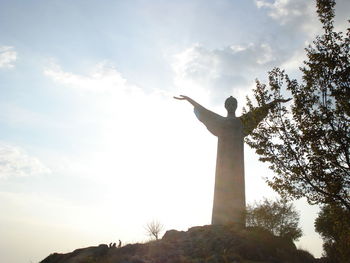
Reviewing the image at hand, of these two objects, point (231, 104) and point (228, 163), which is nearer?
point (228, 163)

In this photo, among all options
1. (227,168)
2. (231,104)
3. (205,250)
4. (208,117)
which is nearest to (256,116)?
(205,250)

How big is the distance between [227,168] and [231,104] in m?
5.57

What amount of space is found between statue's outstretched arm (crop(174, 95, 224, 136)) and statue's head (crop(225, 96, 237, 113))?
3.69ft

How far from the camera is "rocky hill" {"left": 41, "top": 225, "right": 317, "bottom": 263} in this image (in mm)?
19219

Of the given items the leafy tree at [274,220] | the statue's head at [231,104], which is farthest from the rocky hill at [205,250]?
the statue's head at [231,104]

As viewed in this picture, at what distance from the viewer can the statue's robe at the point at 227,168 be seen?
23.9 meters

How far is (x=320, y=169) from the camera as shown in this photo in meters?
12.6

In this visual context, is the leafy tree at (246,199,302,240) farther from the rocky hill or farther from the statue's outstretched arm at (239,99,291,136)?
the statue's outstretched arm at (239,99,291,136)

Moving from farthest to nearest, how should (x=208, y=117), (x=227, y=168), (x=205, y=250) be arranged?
(x=208, y=117) → (x=227, y=168) → (x=205, y=250)

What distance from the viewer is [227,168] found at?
83.4 ft

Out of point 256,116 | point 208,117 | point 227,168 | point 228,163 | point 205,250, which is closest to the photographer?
point 256,116

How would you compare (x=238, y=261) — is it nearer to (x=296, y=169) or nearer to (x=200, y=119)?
(x=296, y=169)

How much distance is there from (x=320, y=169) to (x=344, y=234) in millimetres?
3515

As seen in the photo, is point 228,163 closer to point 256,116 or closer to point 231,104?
point 231,104
